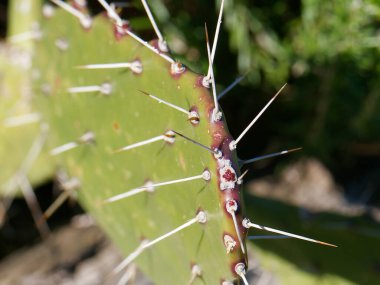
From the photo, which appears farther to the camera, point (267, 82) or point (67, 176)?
point (267, 82)

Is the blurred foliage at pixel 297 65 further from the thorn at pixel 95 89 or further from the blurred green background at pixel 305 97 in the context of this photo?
the thorn at pixel 95 89

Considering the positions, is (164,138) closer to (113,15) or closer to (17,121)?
(113,15)

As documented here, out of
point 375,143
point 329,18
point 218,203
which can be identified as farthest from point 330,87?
point 218,203

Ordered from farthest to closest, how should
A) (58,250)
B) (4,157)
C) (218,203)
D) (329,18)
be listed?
(58,250) < (4,157) < (329,18) < (218,203)

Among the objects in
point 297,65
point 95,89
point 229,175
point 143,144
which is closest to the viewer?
point 229,175

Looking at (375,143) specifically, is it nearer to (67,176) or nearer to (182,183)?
(67,176)

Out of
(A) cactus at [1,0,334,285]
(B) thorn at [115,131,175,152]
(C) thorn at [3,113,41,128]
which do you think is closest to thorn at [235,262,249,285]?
(A) cactus at [1,0,334,285]

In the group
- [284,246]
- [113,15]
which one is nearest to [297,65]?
[284,246]
